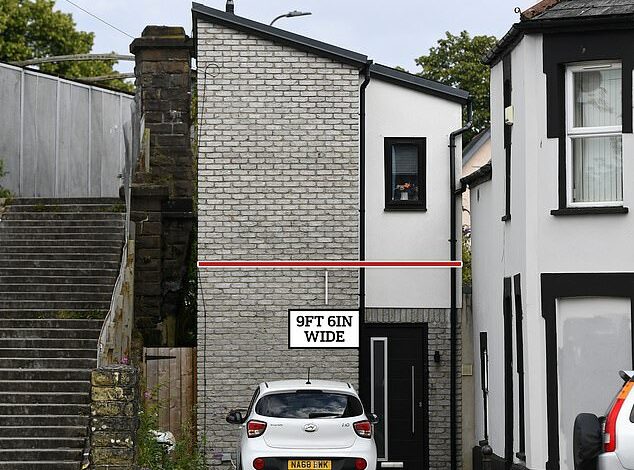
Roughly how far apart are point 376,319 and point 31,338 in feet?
18.7

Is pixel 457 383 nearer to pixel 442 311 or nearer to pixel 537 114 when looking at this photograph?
pixel 442 311

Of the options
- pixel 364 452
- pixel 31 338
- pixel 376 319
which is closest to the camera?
pixel 364 452

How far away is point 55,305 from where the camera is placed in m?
23.0

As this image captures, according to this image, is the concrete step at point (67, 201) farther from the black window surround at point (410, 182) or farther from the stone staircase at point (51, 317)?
the black window surround at point (410, 182)

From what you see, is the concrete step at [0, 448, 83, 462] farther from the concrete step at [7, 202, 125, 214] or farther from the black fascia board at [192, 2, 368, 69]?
the black fascia board at [192, 2, 368, 69]

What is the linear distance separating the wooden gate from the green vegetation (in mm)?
192

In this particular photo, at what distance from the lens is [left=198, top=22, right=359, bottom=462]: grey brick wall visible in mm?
22953

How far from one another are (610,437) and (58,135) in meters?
22.1

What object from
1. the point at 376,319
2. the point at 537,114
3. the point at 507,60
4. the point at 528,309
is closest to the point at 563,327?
the point at 528,309

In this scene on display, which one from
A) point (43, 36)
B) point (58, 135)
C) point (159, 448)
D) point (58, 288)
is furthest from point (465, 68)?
point (159, 448)

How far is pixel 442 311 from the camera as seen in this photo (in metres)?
24.0

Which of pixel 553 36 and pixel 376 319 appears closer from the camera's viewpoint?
pixel 553 36

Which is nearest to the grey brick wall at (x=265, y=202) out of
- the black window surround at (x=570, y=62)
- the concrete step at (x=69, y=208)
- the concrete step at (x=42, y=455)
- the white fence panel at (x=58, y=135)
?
the concrete step at (x=69, y=208)

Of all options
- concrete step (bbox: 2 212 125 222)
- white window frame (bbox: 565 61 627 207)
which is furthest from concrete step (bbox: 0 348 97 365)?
white window frame (bbox: 565 61 627 207)
